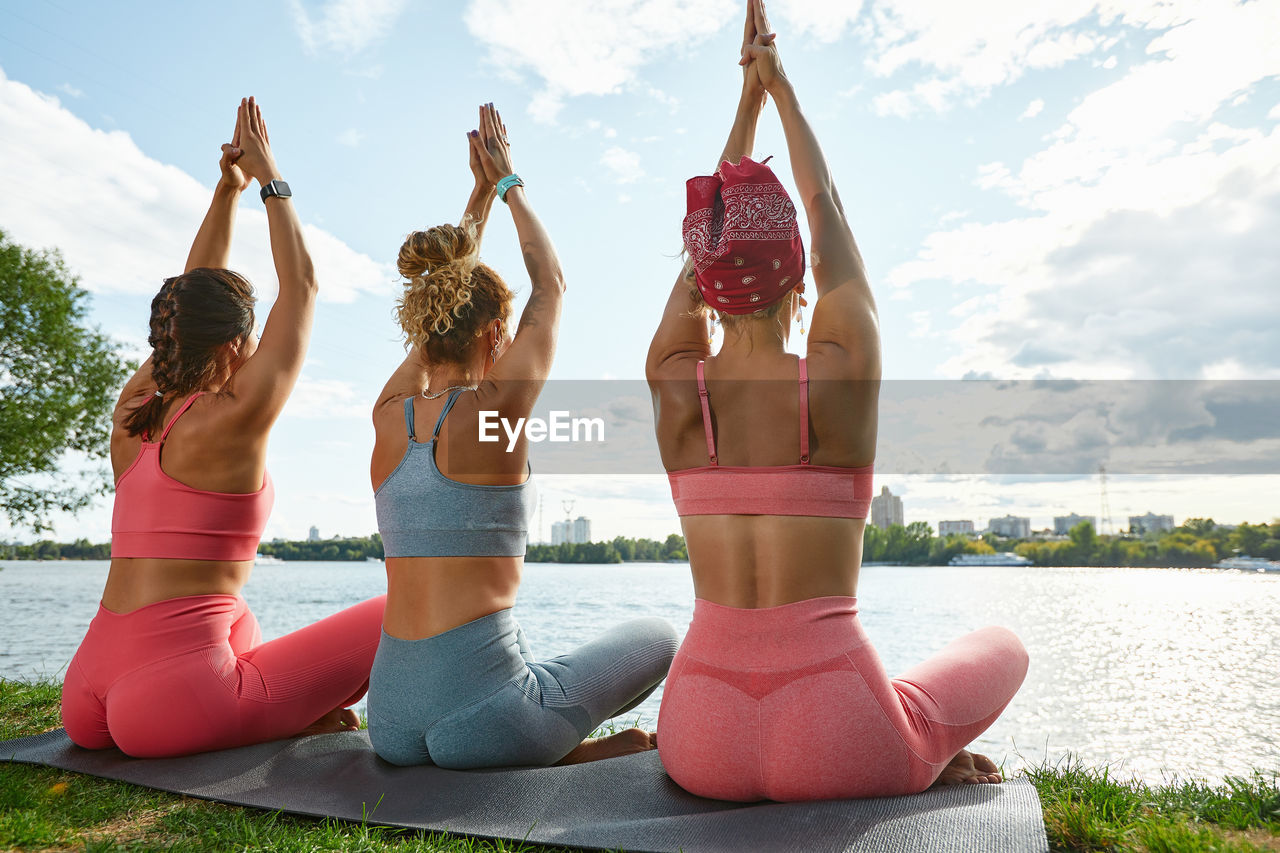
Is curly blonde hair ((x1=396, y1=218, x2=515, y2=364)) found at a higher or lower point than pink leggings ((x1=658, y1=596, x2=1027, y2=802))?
A: higher

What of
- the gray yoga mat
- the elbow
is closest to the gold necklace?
the elbow

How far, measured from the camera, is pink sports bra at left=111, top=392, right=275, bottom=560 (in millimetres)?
2695

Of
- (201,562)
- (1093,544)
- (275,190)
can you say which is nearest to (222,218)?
(275,190)

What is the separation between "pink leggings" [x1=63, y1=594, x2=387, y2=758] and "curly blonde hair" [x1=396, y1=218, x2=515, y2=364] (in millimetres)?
1035

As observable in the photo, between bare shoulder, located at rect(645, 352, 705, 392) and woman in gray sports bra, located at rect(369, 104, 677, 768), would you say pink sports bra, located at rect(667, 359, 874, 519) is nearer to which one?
bare shoulder, located at rect(645, 352, 705, 392)

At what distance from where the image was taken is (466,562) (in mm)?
2494

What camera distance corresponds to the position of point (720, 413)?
2.16 meters

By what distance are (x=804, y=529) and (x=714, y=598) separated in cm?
31

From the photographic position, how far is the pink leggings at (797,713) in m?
1.97

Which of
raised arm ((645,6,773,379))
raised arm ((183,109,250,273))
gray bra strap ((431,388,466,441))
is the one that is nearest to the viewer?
raised arm ((645,6,773,379))

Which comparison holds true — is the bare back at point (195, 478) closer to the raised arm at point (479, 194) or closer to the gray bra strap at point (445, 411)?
the gray bra strap at point (445, 411)

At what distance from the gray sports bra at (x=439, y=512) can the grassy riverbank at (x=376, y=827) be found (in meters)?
0.80

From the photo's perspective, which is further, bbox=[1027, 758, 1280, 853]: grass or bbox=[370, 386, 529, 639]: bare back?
bbox=[370, 386, 529, 639]: bare back

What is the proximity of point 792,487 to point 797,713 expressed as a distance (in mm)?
552
